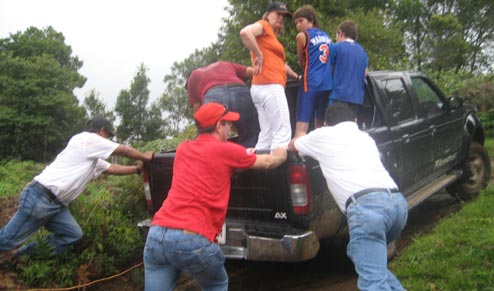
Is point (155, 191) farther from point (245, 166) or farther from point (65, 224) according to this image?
point (245, 166)

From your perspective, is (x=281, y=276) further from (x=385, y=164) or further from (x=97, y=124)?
(x=97, y=124)

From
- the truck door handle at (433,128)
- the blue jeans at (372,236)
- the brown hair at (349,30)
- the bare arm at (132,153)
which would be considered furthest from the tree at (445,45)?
the blue jeans at (372,236)

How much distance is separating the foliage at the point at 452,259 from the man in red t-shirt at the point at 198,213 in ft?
5.95

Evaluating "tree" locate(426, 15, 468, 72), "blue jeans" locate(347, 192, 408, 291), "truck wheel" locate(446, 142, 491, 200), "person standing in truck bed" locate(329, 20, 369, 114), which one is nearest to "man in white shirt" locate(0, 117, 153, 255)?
"person standing in truck bed" locate(329, 20, 369, 114)

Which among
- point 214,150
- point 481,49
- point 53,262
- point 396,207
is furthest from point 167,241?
point 481,49

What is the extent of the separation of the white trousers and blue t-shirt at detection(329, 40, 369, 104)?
564 millimetres

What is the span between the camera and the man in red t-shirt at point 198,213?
2893mm

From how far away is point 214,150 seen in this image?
3.13 meters

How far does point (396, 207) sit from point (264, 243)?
1091mm

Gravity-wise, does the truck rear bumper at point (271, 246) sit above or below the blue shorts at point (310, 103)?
below

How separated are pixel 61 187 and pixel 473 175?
5.41 meters

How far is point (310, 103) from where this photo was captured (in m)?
4.79

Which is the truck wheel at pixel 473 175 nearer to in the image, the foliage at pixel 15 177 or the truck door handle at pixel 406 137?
the truck door handle at pixel 406 137

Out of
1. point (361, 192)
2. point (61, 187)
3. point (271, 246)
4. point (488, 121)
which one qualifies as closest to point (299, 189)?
point (271, 246)
